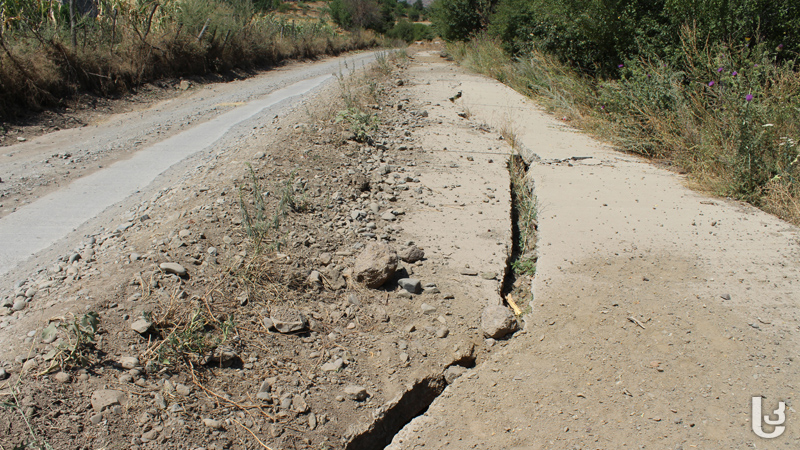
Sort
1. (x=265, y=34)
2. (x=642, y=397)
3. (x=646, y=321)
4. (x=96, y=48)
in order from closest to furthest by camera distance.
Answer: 1. (x=642, y=397)
2. (x=646, y=321)
3. (x=96, y=48)
4. (x=265, y=34)

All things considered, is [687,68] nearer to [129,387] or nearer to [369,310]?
[369,310]

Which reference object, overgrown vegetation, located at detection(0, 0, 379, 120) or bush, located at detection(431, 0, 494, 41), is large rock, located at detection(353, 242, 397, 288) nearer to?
overgrown vegetation, located at detection(0, 0, 379, 120)

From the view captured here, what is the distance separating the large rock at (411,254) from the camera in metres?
3.52

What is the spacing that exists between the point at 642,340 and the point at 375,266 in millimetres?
1557

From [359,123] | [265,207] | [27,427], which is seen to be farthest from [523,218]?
[27,427]

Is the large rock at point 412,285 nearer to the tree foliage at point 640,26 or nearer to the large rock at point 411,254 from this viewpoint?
the large rock at point 411,254

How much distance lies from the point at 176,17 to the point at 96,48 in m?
3.43

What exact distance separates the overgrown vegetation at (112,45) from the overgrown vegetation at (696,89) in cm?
782

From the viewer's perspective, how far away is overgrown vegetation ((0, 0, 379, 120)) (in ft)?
25.2

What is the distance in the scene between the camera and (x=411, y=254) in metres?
3.52

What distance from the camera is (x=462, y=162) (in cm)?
563

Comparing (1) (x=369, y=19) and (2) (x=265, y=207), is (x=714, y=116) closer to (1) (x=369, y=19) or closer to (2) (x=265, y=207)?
(2) (x=265, y=207)

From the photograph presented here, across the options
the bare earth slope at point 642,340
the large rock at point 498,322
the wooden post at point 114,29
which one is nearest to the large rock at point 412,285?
the large rock at point 498,322

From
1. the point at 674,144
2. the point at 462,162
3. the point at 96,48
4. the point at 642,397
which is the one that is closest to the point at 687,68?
the point at 674,144
